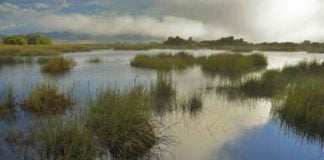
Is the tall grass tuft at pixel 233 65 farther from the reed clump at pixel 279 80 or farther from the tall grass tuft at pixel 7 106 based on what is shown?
the tall grass tuft at pixel 7 106

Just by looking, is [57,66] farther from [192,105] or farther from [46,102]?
[192,105]

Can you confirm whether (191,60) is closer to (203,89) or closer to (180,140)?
(203,89)

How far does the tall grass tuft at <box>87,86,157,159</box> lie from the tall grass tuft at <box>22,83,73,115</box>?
2869 mm

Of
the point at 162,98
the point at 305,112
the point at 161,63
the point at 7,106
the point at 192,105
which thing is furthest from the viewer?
the point at 161,63

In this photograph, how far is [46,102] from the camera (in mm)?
9125

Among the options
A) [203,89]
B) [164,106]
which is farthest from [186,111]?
[203,89]

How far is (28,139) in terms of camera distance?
6.09m

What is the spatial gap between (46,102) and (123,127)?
4100 millimetres

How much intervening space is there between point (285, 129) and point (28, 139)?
5.53 m

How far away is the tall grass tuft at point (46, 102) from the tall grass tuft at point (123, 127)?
2.87 m

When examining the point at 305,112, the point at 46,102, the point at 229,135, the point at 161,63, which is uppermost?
the point at 161,63

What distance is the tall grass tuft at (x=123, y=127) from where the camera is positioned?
5832mm

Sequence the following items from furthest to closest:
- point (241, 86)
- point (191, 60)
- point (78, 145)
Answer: point (191, 60) < point (241, 86) < point (78, 145)

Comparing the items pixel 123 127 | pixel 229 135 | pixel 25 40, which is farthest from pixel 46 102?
pixel 25 40
